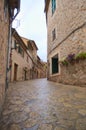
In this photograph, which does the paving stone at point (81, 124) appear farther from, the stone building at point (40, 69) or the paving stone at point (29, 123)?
the stone building at point (40, 69)

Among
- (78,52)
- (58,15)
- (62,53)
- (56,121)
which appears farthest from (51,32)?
(56,121)

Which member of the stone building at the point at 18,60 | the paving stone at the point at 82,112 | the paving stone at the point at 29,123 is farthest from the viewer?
the stone building at the point at 18,60

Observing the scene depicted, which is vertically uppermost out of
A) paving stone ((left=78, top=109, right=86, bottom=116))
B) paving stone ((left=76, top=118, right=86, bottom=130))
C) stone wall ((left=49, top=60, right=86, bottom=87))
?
stone wall ((left=49, top=60, right=86, bottom=87))

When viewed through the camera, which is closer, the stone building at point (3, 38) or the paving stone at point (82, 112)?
the stone building at point (3, 38)

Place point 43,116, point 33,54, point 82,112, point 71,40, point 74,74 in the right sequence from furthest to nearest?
point 33,54 → point 71,40 → point 74,74 → point 82,112 → point 43,116

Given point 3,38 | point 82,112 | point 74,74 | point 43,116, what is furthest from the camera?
point 74,74

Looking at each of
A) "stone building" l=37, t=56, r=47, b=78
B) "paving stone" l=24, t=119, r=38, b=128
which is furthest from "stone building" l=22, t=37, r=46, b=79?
"paving stone" l=24, t=119, r=38, b=128

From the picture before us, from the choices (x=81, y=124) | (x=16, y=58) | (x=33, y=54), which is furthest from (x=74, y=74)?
(x=33, y=54)

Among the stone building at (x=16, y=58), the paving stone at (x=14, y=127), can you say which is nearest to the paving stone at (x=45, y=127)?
the paving stone at (x=14, y=127)

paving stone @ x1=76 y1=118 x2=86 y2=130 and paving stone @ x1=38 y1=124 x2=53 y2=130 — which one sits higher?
paving stone @ x1=76 y1=118 x2=86 y2=130

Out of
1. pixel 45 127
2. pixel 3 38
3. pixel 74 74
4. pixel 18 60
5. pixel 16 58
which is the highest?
pixel 16 58

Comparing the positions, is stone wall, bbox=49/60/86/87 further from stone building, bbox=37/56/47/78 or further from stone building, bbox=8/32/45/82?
stone building, bbox=37/56/47/78

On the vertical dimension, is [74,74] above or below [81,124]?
above

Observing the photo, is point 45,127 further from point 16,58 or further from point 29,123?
point 16,58
